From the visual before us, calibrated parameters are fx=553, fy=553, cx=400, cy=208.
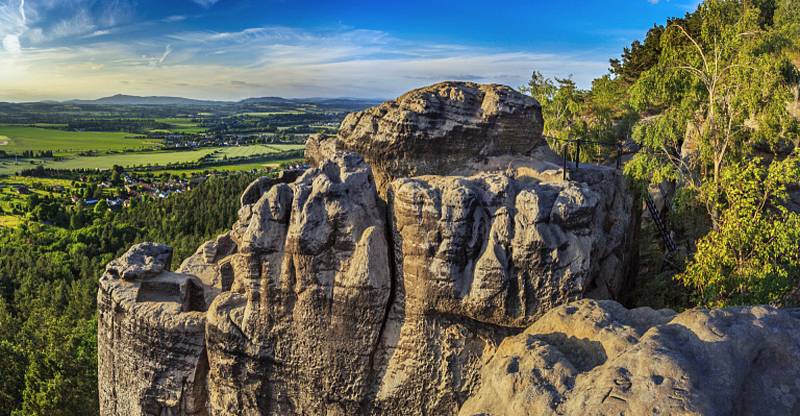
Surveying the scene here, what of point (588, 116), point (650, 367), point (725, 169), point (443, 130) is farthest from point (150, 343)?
point (588, 116)

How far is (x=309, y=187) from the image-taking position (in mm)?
15422

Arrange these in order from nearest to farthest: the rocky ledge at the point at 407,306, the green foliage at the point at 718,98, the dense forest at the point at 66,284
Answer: the rocky ledge at the point at 407,306 → the green foliage at the point at 718,98 → the dense forest at the point at 66,284

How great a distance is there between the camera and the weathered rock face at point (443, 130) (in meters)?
18.0

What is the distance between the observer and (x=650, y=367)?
376 inches

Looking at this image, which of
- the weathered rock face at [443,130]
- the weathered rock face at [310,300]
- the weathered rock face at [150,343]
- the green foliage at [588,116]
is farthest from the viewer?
the green foliage at [588,116]

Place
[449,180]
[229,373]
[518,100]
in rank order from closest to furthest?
[449,180] < [229,373] < [518,100]

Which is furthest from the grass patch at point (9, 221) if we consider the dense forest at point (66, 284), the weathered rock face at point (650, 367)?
the weathered rock face at point (650, 367)

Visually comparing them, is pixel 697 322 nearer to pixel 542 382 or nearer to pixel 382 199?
pixel 542 382

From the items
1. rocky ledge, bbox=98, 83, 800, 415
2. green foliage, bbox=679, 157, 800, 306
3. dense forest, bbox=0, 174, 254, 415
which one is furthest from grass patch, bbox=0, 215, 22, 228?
green foliage, bbox=679, 157, 800, 306

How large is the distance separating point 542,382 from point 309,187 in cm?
808

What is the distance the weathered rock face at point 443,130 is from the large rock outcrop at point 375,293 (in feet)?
0.32

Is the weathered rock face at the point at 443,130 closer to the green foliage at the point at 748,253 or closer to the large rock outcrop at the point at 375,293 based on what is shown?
the large rock outcrop at the point at 375,293

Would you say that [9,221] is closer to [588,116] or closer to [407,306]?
[588,116]

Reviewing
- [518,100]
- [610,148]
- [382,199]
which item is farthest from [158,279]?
[610,148]
